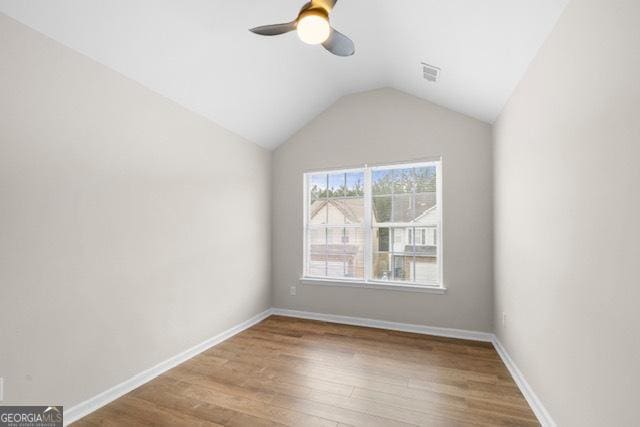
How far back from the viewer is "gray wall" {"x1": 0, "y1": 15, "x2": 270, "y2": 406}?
1.68 m

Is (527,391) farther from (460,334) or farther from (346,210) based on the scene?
(346,210)

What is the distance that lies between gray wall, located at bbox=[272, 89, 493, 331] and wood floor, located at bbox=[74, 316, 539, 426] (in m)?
0.47

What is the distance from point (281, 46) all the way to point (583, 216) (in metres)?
2.67

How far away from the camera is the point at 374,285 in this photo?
12.1 ft

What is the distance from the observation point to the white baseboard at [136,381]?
1933 mm

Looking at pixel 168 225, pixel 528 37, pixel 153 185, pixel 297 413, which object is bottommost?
pixel 297 413

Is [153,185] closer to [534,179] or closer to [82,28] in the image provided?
[82,28]

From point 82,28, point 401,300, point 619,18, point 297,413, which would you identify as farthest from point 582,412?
point 82,28

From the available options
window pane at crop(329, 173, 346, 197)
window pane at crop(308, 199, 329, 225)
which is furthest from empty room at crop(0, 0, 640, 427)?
window pane at crop(308, 199, 329, 225)

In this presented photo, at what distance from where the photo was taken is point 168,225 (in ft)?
8.70

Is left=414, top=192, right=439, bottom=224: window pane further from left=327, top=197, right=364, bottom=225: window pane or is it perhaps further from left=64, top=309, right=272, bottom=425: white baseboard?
left=64, top=309, right=272, bottom=425: white baseboard

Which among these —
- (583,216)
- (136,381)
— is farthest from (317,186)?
(583,216)

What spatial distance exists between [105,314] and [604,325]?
310 centimetres

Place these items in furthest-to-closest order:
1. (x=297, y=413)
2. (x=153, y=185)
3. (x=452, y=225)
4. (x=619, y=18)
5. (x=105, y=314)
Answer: (x=452, y=225), (x=153, y=185), (x=105, y=314), (x=297, y=413), (x=619, y=18)
